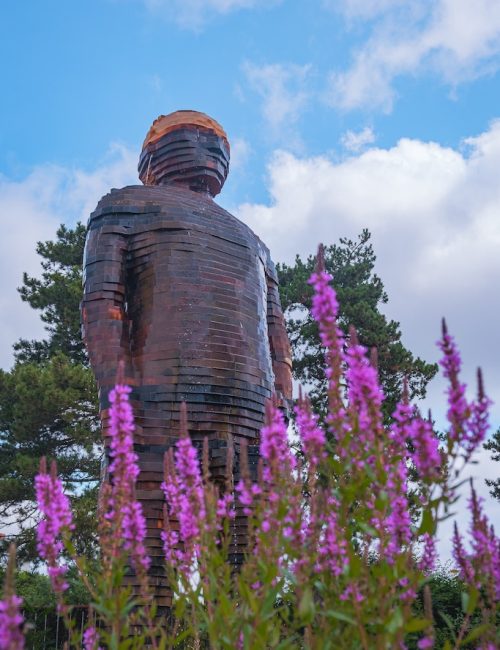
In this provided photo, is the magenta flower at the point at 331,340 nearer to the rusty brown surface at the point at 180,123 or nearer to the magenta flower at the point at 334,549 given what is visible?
the magenta flower at the point at 334,549

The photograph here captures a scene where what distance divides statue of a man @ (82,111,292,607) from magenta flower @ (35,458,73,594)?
202 cm

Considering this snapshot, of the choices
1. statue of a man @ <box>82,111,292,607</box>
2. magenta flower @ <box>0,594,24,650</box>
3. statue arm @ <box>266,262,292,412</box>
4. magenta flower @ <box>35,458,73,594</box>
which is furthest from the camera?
statue arm @ <box>266,262,292,412</box>

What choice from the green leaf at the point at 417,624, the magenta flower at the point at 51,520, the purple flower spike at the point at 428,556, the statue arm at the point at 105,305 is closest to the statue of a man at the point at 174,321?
the statue arm at the point at 105,305

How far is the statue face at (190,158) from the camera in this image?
6.48 meters

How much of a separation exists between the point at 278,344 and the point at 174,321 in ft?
4.82

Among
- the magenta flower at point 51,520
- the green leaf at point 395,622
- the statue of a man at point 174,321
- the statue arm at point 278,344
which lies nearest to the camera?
the green leaf at point 395,622

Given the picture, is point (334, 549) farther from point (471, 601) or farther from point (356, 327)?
point (356, 327)

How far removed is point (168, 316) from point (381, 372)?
13.6m

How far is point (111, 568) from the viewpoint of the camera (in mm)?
2545

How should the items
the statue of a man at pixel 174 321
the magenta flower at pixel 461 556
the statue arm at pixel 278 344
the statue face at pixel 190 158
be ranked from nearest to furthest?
1. the magenta flower at pixel 461 556
2. the statue of a man at pixel 174 321
3. the statue arm at pixel 278 344
4. the statue face at pixel 190 158

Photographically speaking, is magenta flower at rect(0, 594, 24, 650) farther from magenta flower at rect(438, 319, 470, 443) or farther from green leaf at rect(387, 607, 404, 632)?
magenta flower at rect(438, 319, 470, 443)

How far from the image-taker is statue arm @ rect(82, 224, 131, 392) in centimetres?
511

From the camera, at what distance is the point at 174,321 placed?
17.2ft

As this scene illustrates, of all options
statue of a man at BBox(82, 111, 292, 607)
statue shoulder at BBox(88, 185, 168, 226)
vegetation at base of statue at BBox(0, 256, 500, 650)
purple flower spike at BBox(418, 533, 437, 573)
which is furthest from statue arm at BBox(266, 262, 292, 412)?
vegetation at base of statue at BBox(0, 256, 500, 650)
